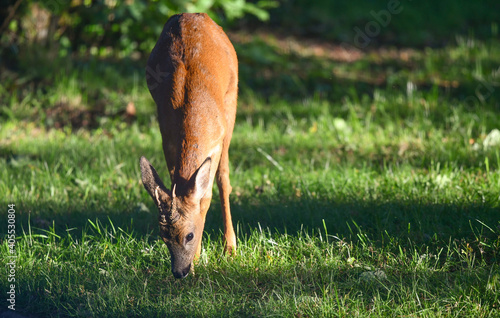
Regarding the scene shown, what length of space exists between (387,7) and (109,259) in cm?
929

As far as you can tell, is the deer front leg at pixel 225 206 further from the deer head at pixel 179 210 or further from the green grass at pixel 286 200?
the deer head at pixel 179 210

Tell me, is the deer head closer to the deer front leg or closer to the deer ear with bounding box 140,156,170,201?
the deer ear with bounding box 140,156,170,201

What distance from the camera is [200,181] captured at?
12.0 ft

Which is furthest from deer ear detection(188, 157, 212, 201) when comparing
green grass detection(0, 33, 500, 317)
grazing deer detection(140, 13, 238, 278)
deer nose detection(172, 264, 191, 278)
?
green grass detection(0, 33, 500, 317)

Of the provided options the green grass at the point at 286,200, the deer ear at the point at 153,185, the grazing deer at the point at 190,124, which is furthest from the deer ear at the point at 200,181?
the green grass at the point at 286,200

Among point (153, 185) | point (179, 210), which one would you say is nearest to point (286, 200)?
point (179, 210)

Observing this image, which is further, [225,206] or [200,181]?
[225,206]

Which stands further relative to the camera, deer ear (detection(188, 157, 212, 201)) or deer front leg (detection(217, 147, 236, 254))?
deer front leg (detection(217, 147, 236, 254))

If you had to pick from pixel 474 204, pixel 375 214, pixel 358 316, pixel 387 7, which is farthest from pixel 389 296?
pixel 387 7

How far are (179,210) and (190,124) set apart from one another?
640 millimetres

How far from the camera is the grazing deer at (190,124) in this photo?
367 cm

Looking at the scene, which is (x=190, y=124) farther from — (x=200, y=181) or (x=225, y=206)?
(x=225, y=206)

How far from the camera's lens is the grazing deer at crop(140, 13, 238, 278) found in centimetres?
367

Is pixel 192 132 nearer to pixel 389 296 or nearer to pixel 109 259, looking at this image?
pixel 109 259
